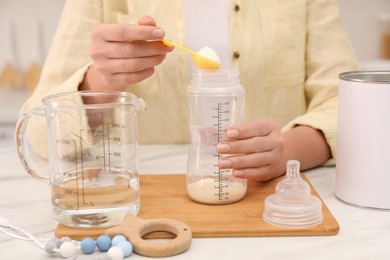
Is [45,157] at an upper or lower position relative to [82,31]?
lower

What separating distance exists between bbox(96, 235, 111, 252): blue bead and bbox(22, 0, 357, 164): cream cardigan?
59cm

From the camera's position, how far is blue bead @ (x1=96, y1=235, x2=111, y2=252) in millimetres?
648

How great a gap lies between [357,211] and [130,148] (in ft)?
1.05

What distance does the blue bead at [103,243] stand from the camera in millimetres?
648

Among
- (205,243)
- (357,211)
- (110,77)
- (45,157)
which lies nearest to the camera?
(205,243)

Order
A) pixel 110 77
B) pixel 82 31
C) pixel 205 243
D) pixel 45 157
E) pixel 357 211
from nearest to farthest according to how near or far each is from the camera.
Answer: pixel 205 243, pixel 357 211, pixel 110 77, pixel 45 157, pixel 82 31

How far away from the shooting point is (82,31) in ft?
3.90

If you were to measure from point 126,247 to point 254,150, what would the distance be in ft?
0.94

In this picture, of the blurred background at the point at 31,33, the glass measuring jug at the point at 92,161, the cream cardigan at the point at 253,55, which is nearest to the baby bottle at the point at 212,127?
the glass measuring jug at the point at 92,161

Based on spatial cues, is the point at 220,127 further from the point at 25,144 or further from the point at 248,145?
the point at 25,144

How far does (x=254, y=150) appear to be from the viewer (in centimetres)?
85

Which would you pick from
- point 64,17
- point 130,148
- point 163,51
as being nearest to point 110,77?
point 163,51

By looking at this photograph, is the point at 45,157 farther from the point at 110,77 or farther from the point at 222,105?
the point at 222,105

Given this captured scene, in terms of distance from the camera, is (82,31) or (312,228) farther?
(82,31)
